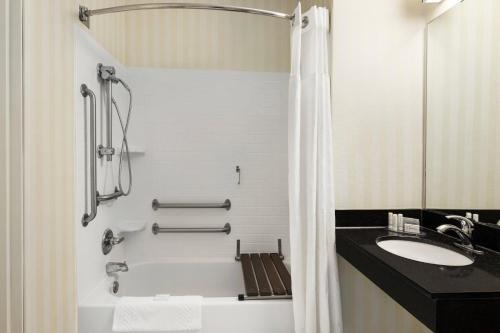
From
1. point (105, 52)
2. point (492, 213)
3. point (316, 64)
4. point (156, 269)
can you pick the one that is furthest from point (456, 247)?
point (105, 52)

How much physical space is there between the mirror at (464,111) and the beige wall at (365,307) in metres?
0.57

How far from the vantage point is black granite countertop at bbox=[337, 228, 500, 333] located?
911mm

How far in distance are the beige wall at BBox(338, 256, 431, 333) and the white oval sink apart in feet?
1.11

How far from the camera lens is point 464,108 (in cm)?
154

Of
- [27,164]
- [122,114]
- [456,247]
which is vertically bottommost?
[456,247]

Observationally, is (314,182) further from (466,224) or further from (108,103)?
(108,103)

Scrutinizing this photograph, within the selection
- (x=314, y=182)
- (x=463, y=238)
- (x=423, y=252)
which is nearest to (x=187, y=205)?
(x=314, y=182)

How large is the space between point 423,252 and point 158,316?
1.37 m

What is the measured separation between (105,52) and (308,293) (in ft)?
6.56

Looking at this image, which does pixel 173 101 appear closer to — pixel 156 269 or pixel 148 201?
pixel 148 201

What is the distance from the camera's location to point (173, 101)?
8.73 feet

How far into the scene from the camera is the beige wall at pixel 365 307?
174 centimetres

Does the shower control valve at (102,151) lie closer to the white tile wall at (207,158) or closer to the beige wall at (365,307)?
the white tile wall at (207,158)

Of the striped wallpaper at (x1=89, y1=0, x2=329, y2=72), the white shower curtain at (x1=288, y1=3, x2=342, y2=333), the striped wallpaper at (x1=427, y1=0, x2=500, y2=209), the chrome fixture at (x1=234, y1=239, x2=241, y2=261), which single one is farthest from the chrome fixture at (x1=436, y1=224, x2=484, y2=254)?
the striped wallpaper at (x1=89, y1=0, x2=329, y2=72)
